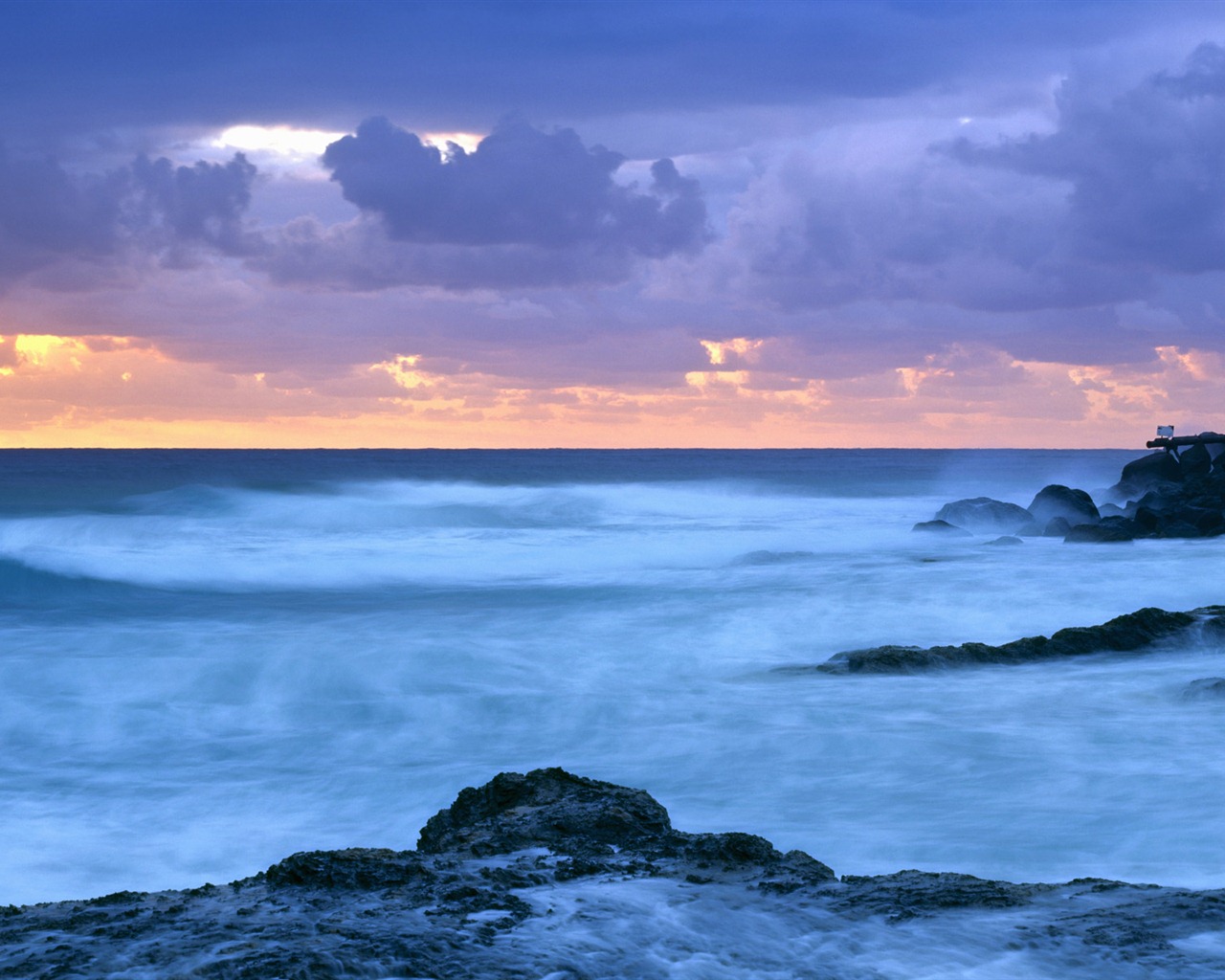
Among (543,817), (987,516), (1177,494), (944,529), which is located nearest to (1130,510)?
(1177,494)

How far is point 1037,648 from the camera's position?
1083cm

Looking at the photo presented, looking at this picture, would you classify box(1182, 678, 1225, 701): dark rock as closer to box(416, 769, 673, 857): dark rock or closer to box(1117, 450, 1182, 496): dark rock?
box(416, 769, 673, 857): dark rock

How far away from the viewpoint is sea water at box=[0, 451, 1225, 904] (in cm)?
662

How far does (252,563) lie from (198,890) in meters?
20.2

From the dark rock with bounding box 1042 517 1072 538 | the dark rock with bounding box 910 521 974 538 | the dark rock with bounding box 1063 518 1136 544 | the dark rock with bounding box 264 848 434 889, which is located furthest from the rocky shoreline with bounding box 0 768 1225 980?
the dark rock with bounding box 910 521 974 538

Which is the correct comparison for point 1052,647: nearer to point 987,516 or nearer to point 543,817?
point 543,817

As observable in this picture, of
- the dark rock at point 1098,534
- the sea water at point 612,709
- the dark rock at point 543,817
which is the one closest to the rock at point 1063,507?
the dark rock at point 1098,534

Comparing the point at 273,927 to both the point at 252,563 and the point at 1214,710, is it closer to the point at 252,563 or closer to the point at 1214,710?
the point at 1214,710

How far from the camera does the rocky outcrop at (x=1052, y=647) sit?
34.1ft

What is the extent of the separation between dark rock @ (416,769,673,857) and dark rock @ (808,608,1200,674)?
19.9 feet

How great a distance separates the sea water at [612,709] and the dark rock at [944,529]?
128 inches

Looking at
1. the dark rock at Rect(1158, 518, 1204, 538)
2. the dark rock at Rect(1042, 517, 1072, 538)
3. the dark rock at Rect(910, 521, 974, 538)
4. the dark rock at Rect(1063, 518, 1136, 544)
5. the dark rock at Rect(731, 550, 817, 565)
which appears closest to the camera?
the dark rock at Rect(731, 550, 817, 565)

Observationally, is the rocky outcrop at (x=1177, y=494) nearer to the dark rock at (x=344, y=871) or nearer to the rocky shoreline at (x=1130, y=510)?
the rocky shoreline at (x=1130, y=510)

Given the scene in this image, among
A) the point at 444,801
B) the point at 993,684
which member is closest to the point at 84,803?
the point at 444,801
